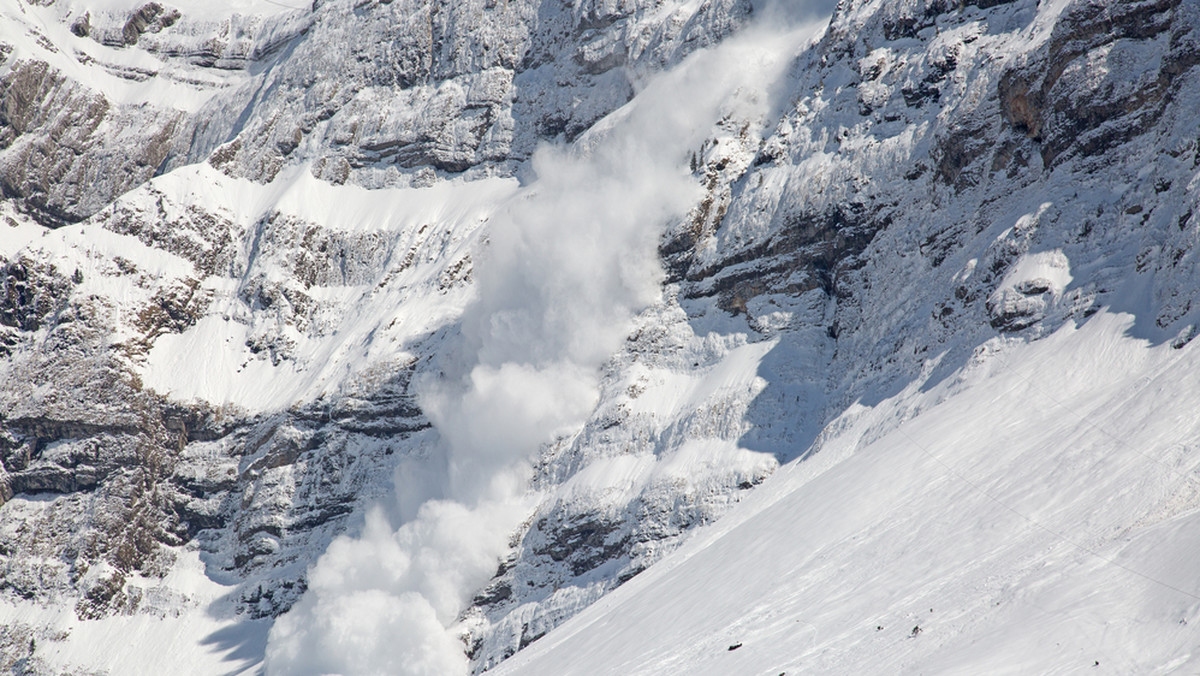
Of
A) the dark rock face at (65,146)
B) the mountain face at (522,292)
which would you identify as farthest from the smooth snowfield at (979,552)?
the dark rock face at (65,146)

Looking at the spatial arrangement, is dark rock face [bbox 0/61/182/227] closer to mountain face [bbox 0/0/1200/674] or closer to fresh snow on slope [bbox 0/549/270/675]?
mountain face [bbox 0/0/1200/674]

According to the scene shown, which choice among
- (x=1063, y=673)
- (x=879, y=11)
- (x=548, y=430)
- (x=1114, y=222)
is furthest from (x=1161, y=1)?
(x=548, y=430)

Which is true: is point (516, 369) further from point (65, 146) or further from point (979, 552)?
point (65, 146)

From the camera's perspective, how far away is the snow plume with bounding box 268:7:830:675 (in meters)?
101

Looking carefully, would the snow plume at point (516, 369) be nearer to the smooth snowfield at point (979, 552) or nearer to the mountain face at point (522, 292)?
the mountain face at point (522, 292)

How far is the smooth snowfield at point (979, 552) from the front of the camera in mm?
29078

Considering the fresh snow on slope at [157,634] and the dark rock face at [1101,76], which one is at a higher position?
the fresh snow on slope at [157,634]

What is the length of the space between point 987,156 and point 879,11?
2371 centimetres

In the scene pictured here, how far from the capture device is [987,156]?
7650cm

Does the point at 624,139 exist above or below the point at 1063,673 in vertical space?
above

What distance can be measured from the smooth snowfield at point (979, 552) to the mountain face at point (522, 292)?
0.52 m

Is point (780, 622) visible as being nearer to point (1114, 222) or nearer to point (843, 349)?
point (1114, 222)

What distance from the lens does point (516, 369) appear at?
108625 millimetres

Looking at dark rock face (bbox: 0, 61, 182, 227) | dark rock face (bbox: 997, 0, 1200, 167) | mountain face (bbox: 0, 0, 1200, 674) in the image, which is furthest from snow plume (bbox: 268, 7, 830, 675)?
dark rock face (bbox: 0, 61, 182, 227)
